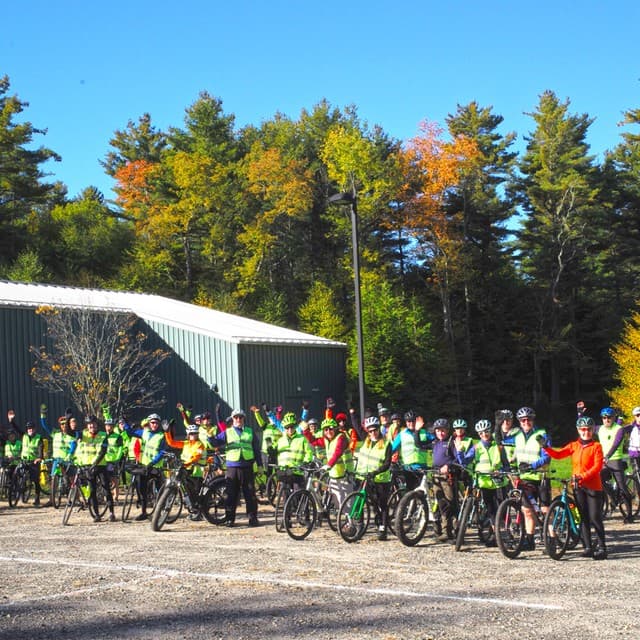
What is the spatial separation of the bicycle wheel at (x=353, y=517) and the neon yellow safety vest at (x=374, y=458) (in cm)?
51

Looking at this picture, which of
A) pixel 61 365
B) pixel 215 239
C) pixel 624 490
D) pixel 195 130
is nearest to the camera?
pixel 624 490

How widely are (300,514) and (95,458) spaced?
4934 millimetres

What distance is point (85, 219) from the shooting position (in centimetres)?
5988

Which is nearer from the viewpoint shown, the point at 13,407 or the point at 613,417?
the point at 613,417

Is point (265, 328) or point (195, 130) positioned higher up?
point (195, 130)

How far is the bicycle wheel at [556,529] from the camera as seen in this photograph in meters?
12.0

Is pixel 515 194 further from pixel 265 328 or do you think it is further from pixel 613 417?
pixel 613 417

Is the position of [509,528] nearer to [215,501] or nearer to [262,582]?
[262,582]

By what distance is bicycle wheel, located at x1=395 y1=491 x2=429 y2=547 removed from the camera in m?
13.6

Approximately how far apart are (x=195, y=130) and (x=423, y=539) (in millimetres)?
52696

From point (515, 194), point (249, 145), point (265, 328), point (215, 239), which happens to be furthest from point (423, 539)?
point (249, 145)

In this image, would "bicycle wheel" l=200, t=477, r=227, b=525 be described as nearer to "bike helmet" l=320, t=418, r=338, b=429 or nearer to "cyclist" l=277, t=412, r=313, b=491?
"cyclist" l=277, t=412, r=313, b=491

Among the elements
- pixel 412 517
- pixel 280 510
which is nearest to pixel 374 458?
pixel 412 517

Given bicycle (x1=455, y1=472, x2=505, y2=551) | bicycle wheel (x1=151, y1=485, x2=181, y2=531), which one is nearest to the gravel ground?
bicycle (x1=455, y1=472, x2=505, y2=551)
